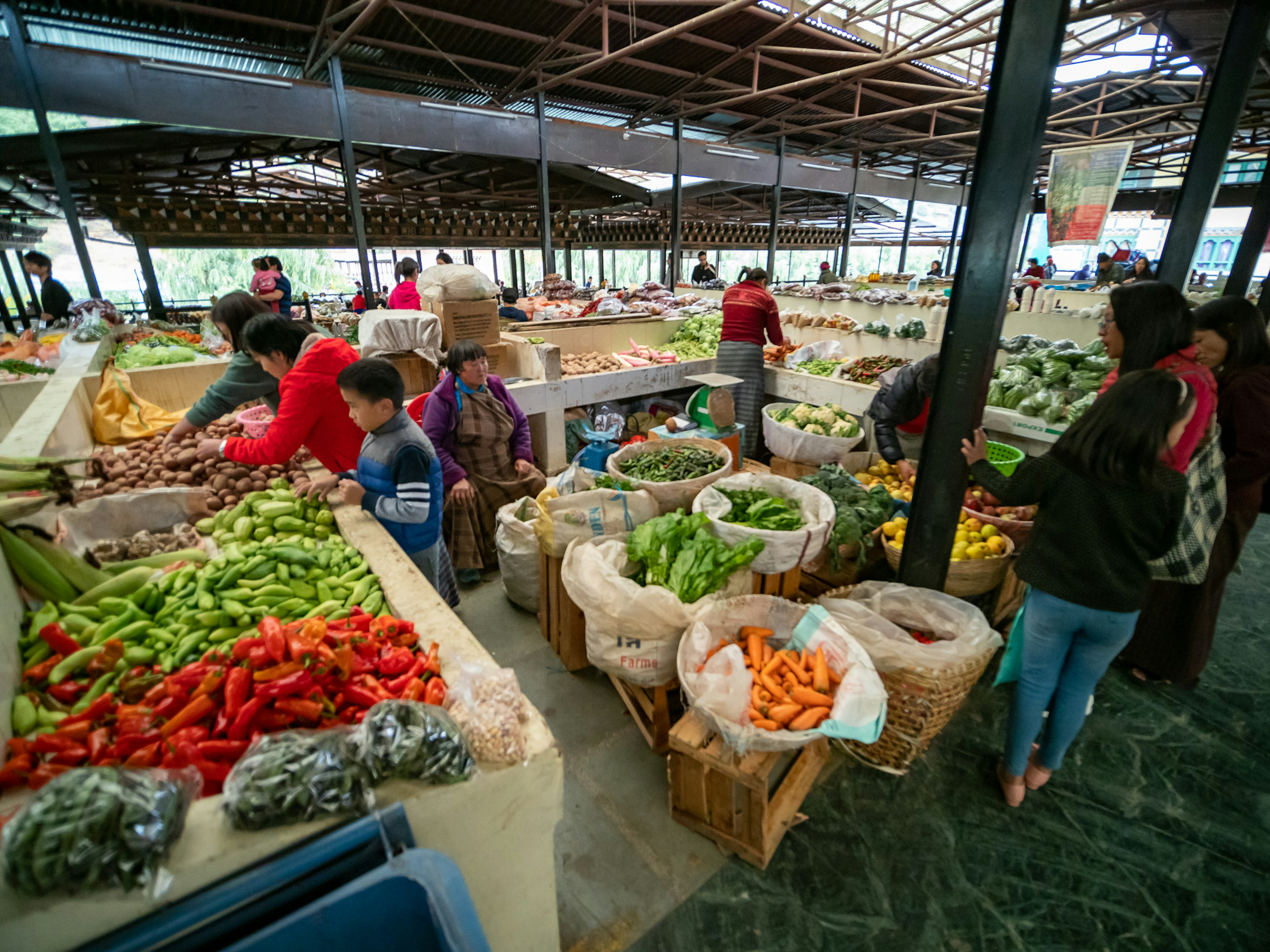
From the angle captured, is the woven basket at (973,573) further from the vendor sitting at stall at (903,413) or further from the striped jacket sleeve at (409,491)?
the striped jacket sleeve at (409,491)

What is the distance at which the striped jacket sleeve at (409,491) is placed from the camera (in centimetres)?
259

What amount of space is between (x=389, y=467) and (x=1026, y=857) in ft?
10.4

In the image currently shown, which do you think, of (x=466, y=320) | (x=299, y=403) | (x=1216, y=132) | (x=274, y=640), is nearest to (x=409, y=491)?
(x=299, y=403)

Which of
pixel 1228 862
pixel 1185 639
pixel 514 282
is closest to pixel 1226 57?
pixel 1185 639

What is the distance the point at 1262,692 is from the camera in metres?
3.15

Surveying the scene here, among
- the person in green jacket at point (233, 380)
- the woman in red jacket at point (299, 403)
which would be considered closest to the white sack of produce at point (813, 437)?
the woman in red jacket at point (299, 403)

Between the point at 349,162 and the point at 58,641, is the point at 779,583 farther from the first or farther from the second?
the point at 349,162

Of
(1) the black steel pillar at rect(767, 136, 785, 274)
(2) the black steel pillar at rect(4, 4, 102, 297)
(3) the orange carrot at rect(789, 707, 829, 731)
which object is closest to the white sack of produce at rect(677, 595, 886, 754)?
(3) the orange carrot at rect(789, 707, 829, 731)

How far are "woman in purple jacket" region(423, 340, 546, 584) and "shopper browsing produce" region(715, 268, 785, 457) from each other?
258 cm

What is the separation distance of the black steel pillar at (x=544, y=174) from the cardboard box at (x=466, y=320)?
4.61m

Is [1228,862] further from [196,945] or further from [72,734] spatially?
[72,734]

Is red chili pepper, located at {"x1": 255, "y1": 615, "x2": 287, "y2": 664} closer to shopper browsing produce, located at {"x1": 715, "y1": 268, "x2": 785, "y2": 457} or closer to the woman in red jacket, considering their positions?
the woman in red jacket

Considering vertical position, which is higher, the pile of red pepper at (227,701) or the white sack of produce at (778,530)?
the pile of red pepper at (227,701)

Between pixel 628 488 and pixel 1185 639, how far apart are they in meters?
3.17
